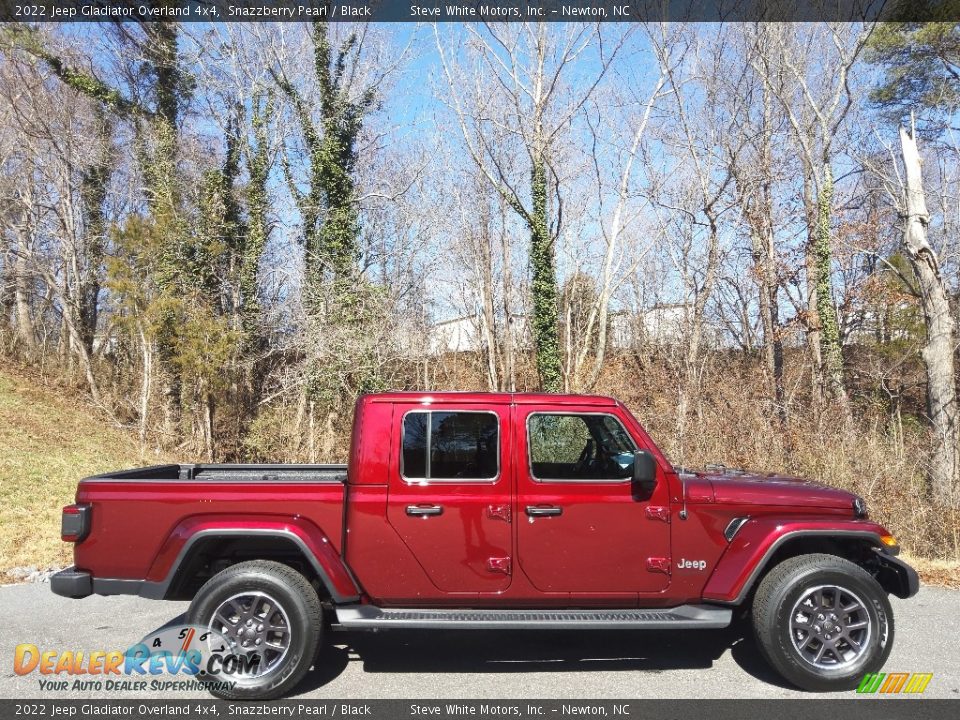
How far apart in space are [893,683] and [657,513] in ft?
6.04

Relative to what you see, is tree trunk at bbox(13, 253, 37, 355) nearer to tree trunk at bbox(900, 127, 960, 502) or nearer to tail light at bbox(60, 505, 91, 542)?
tail light at bbox(60, 505, 91, 542)

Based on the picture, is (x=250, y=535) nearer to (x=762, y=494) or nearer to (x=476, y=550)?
(x=476, y=550)

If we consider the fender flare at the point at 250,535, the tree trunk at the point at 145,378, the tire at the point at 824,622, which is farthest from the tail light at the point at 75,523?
the tree trunk at the point at 145,378

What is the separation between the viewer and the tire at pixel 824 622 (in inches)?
166

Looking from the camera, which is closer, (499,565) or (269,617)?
(269,617)

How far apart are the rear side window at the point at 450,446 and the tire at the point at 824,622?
6.50 feet

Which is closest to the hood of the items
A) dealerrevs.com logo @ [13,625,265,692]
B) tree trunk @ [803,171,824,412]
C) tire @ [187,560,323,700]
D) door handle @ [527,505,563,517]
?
door handle @ [527,505,563,517]

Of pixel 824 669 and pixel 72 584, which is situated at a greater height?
pixel 72 584

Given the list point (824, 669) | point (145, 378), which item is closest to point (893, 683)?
point (824, 669)

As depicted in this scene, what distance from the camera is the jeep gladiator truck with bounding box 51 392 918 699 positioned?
13.8ft

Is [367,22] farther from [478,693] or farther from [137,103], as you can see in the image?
[478,693]

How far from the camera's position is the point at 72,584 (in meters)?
4.17

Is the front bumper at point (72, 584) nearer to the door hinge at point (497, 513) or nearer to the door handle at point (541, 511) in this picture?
the door hinge at point (497, 513)

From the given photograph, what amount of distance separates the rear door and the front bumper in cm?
194
